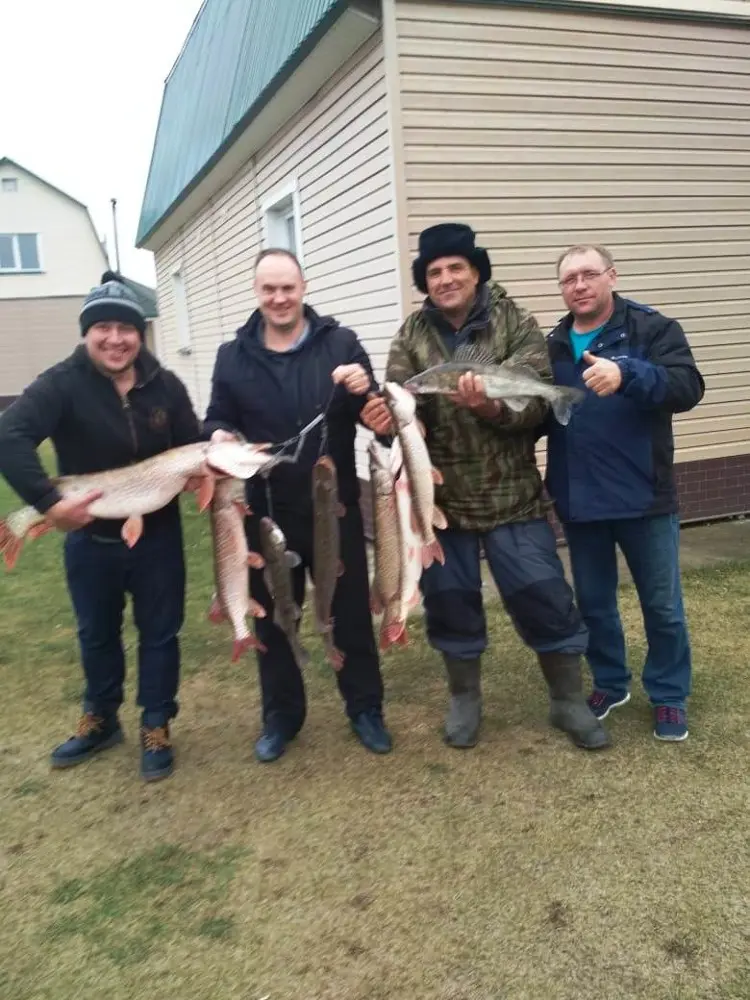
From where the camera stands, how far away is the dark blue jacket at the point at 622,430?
3566 mm

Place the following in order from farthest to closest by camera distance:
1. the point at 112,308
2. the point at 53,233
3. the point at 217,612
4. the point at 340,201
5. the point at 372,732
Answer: the point at 53,233 < the point at 340,201 < the point at 372,732 < the point at 217,612 < the point at 112,308

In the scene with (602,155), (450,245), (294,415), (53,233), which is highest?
(53,233)

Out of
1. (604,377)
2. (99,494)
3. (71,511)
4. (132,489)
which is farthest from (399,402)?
(71,511)

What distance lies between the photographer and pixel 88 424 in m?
3.55

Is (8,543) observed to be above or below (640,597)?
above

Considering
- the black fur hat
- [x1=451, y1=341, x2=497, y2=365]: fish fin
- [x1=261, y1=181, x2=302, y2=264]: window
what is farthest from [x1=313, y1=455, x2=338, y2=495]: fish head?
[x1=261, y1=181, x2=302, y2=264]: window

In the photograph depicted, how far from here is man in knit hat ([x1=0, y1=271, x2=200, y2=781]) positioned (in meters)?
3.40

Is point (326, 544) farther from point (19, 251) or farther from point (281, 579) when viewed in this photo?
point (19, 251)

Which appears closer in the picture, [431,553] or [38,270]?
[431,553]

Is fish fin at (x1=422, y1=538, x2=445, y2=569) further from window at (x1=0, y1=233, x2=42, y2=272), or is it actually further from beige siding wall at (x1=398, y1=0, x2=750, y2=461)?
window at (x1=0, y1=233, x2=42, y2=272)

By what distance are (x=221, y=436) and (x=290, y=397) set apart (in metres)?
0.34

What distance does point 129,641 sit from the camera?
19.2 feet

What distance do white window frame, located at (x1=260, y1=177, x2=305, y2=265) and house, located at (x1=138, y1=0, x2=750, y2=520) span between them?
9 cm

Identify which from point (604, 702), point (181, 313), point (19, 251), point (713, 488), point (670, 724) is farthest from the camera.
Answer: point (19, 251)
